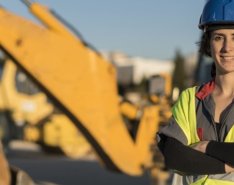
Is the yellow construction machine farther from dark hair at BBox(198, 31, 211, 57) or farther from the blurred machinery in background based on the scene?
the blurred machinery in background

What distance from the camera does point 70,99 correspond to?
6453 millimetres

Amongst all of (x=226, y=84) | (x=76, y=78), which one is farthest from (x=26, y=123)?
(x=226, y=84)

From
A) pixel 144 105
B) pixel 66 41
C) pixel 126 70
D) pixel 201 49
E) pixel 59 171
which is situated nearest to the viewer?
pixel 201 49

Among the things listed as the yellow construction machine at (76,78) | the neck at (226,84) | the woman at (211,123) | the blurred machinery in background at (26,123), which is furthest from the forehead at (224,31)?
the blurred machinery in background at (26,123)

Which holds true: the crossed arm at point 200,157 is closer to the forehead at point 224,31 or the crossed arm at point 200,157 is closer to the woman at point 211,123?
the woman at point 211,123

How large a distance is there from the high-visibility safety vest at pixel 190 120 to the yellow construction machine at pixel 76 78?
12.7ft

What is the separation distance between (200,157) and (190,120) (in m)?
0.13

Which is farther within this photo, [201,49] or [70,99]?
[70,99]

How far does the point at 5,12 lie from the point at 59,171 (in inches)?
234

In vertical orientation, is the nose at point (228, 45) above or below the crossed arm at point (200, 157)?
above

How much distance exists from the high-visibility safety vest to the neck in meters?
0.10

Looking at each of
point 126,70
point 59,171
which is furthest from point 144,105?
point 126,70

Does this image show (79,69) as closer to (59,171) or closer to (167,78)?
(167,78)

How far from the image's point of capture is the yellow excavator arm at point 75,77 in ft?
19.9
